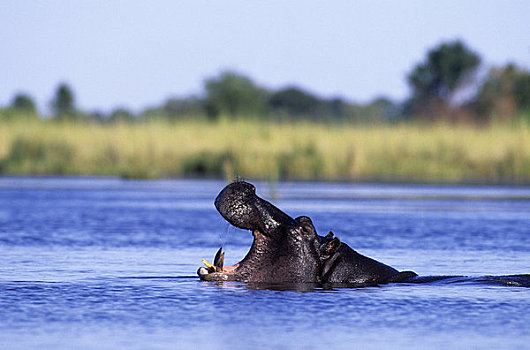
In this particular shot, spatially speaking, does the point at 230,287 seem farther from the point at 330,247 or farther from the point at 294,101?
the point at 294,101

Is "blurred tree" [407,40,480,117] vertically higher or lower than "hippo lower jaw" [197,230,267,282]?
higher

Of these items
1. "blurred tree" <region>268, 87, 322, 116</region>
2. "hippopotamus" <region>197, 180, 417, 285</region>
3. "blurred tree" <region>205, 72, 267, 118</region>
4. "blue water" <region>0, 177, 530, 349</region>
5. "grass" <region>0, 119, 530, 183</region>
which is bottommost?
"blue water" <region>0, 177, 530, 349</region>

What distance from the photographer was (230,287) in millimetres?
7582

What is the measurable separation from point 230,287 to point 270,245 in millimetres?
559

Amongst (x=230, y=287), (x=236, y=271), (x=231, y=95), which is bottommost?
(x=230, y=287)

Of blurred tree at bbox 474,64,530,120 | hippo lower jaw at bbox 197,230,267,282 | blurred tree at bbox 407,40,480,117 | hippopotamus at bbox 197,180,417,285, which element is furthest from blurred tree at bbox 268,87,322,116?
hippo lower jaw at bbox 197,230,267,282

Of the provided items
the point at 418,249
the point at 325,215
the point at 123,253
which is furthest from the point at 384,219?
the point at 123,253

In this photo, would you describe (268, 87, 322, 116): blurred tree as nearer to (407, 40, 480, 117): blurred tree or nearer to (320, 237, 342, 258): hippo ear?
(407, 40, 480, 117): blurred tree

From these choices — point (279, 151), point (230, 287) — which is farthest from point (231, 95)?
point (230, 287)

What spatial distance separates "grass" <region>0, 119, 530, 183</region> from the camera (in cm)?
2636

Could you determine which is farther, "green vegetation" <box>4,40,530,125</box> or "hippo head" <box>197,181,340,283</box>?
"green vegetation" <box>4,40,530,125</box>

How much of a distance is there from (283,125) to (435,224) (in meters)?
14.9

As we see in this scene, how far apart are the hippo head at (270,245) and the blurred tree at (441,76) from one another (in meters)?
45.0

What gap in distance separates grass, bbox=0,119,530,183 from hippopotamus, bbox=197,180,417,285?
16722 millimetres
